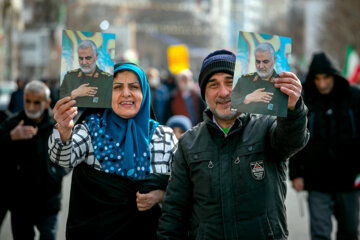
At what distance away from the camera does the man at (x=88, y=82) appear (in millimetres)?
3465

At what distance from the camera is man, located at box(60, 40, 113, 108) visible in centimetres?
346

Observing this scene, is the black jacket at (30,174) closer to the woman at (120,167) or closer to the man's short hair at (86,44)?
the woman at (120,167)

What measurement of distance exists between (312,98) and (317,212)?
1153 mm

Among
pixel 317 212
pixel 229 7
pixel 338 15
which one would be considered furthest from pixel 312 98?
pixel 229 7

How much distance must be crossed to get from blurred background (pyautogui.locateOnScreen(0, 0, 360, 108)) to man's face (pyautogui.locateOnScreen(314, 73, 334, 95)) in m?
2.22

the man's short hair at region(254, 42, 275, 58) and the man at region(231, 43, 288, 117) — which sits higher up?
the man's short hair at region(254, 42, 275, 58)

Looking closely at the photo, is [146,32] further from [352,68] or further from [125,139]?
[125,139]

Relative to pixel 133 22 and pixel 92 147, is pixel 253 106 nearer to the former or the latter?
pixel 92 147

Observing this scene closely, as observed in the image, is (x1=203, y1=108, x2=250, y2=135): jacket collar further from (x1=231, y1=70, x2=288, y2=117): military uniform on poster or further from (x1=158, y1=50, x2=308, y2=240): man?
(x1=231, y1=70, x2=288, y2=117): military uniform on poster

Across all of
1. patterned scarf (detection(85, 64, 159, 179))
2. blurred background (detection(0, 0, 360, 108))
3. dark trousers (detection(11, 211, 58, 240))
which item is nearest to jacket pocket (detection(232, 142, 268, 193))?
patterned scarf (detection(85, 64, 159, 179))

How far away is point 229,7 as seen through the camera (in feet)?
524

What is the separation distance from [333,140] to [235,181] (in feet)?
8.57

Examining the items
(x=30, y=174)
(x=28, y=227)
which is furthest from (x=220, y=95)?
(x=28, y=227)

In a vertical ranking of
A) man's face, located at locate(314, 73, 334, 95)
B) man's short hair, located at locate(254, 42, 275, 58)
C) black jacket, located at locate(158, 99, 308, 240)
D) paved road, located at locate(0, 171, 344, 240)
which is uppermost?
man's face, located at locate(314, 73, 334, 95)
